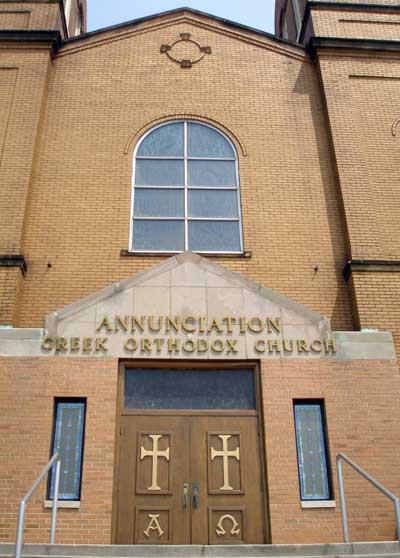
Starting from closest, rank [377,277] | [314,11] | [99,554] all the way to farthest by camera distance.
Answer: [99,554], [377,277], [314,11]

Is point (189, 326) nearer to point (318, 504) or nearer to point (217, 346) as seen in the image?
point (217, 346)

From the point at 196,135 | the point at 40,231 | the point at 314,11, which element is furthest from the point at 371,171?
the point at 40,231

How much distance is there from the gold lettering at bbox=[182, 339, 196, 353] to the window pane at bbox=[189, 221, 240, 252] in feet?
9.28

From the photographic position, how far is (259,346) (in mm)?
9477

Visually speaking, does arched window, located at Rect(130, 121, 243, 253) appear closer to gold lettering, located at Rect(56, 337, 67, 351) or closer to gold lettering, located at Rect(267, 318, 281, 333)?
gold lettering, located at Rect(267, 318, 281, 333)

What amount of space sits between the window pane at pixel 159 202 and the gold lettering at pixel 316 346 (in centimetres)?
403

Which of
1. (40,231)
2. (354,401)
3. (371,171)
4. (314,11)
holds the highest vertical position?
(314,11)

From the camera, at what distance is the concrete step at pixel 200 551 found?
22.4 ft

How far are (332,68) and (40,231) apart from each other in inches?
279

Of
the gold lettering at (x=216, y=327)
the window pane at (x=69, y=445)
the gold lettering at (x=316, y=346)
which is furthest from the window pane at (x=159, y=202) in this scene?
the window pane at (x=69, y=445)

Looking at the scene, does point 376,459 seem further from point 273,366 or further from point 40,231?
point 40,231

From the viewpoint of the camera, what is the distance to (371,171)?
1247 cm

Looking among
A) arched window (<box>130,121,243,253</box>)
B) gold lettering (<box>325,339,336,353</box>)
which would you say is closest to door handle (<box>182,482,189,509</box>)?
gold lettering (<box>325,339,336,353</box>)

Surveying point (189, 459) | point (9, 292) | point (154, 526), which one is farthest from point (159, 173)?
point (154, 526)
